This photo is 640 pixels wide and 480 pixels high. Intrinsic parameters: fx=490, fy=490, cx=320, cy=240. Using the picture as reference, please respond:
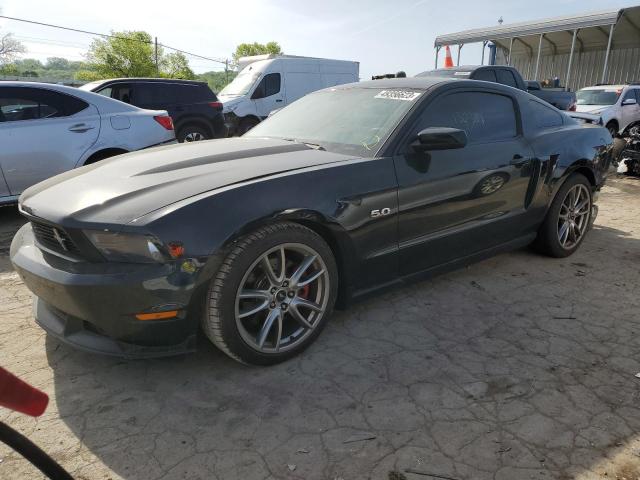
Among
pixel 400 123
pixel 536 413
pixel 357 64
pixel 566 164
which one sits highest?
pixel 357 64

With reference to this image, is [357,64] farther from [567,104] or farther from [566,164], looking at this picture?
[566,164]

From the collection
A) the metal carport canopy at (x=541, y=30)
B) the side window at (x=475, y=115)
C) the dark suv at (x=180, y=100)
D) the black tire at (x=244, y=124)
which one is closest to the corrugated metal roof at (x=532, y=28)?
the metal carport canopy at (x=541, y=30)

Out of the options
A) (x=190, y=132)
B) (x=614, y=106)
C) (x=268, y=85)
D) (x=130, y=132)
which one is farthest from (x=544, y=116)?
(x=614, y=106)

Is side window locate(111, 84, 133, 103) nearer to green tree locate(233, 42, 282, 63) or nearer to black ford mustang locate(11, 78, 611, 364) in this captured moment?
black ford mustang locate(11, 78, 611, 364)

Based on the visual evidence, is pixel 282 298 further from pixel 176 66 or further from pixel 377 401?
pixel 176 66

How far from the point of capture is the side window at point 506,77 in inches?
407

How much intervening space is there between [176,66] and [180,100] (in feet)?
171

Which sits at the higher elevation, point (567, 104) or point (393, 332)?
point (567, 104)

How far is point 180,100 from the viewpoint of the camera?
31.7ft

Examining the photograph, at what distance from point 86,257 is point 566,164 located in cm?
361

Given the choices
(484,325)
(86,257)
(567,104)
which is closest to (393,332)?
(484,325)

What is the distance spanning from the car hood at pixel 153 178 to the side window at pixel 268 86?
1076cm

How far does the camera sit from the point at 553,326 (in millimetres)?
3057

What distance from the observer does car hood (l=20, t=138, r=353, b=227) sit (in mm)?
2267
